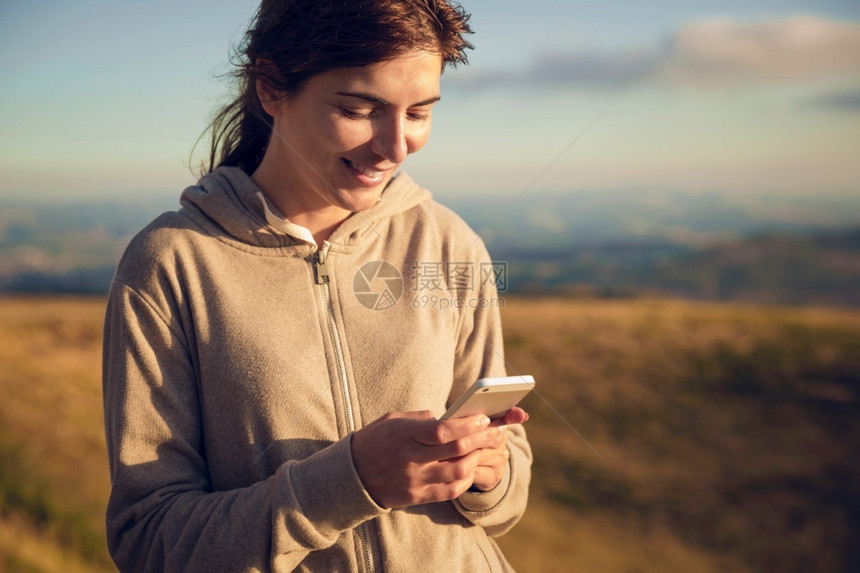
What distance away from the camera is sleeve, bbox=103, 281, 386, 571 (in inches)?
57.9

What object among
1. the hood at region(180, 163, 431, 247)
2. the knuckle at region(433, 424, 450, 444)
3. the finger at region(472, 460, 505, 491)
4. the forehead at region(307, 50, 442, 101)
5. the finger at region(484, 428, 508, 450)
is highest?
the forehead at region(307, 50, 442, 101)

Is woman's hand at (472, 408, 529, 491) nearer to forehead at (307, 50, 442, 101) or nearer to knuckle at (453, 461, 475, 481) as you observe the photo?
knuckle at (453, 461, 475, 481)

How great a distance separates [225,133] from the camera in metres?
2.07

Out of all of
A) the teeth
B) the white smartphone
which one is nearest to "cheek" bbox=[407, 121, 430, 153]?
the teeth

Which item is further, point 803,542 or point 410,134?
point 803,542

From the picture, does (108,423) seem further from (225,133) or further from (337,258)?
(225,133)

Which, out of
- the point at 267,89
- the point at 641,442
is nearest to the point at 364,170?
the point at 267,89

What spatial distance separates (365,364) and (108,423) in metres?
0.58

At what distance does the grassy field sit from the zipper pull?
238 cm

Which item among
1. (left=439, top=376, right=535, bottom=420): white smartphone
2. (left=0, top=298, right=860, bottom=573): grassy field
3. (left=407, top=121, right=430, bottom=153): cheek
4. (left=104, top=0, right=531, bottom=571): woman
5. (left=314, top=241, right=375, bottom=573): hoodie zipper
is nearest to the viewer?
(left=439, top=376, right=535, bottom=420): white smartphone

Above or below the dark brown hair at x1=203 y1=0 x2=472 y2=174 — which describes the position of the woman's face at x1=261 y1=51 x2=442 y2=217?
below

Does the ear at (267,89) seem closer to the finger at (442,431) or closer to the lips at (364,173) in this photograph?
the lips at (364,173)

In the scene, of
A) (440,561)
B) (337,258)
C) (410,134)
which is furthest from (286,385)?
(410,134)

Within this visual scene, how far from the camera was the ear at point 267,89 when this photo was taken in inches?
69.2
